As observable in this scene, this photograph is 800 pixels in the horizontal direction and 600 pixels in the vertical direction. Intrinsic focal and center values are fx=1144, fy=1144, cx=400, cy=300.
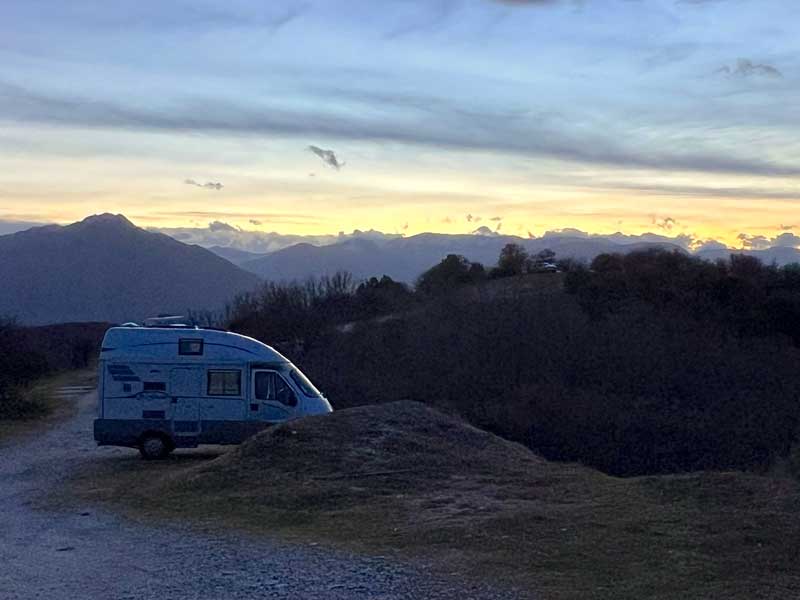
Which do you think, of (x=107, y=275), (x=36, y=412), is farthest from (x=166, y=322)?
(x=107, y=275)

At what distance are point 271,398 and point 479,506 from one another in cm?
843

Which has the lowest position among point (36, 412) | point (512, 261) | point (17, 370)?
point (36, 412)

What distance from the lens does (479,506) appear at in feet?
45.9

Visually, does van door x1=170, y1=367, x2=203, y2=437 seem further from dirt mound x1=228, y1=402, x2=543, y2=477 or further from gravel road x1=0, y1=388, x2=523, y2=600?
gravel road x1=0, y1=388, x2=523, y2=600

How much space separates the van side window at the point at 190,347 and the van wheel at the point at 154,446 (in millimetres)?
1644

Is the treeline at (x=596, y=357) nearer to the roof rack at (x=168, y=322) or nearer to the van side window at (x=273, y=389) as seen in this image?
the van side window at (x=273, y=389)

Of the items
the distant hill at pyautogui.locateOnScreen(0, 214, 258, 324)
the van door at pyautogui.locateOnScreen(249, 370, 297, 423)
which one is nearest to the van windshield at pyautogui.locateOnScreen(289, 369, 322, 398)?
the van door at pyautogui.locateOnScreen(249, 370, 297, 423)

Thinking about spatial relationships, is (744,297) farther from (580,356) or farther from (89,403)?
(89,403)

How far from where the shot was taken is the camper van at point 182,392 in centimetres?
2141

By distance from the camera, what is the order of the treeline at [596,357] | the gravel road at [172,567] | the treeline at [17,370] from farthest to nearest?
the treeline at [17,370], the treeline at [596,357], the gravel road at [172,567]

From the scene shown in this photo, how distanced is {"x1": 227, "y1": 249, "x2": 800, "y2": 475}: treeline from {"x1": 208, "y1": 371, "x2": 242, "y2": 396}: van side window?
11.1 meters

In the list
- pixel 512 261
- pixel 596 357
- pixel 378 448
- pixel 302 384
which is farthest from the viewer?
pixel 512 261

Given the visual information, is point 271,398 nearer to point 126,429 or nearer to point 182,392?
point 182,392

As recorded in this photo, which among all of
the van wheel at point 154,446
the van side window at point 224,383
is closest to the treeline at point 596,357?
the van side window at point 224,383
